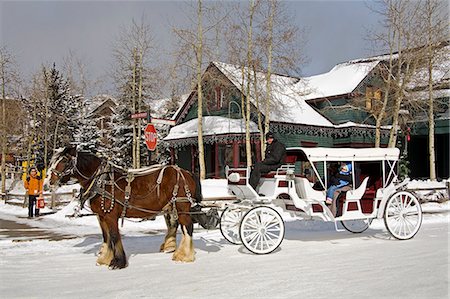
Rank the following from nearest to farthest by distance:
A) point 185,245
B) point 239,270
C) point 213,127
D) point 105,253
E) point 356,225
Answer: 1. point 239,270
2. point 105,253
3. point 185,245
4. point 356,225
5. point 213,127

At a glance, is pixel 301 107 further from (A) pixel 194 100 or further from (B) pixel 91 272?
(B) pixel 91 272

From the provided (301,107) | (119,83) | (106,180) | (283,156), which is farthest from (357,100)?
(106,180)

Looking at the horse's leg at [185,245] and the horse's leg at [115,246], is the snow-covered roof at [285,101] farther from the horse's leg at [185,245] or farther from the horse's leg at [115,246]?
the horse's leg at [115,246]

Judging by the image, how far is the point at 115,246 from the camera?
7742mm

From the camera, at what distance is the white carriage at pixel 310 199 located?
29.7 feet

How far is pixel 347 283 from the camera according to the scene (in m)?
6.52

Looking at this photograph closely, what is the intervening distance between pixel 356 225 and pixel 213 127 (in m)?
16.6

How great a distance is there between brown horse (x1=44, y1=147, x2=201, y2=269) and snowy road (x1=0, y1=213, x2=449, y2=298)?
40cm

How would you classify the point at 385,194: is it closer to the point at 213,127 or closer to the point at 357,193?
the point at 357,193

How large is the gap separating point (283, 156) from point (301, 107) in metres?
21.0

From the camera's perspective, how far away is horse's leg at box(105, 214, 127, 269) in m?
7.66

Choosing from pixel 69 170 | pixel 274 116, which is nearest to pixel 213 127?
pixel 274 116

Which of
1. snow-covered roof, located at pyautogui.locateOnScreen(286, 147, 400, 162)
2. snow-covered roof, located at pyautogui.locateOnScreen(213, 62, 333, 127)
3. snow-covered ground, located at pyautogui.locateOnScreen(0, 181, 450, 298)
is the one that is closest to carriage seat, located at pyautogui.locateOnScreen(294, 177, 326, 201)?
snow-covered roof, located at pyautogui.locateOnScreen(286, 147, 400, 162)

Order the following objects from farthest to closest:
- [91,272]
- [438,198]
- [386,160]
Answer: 1. [438,198]
2. [386,160]
3. [91,272]
